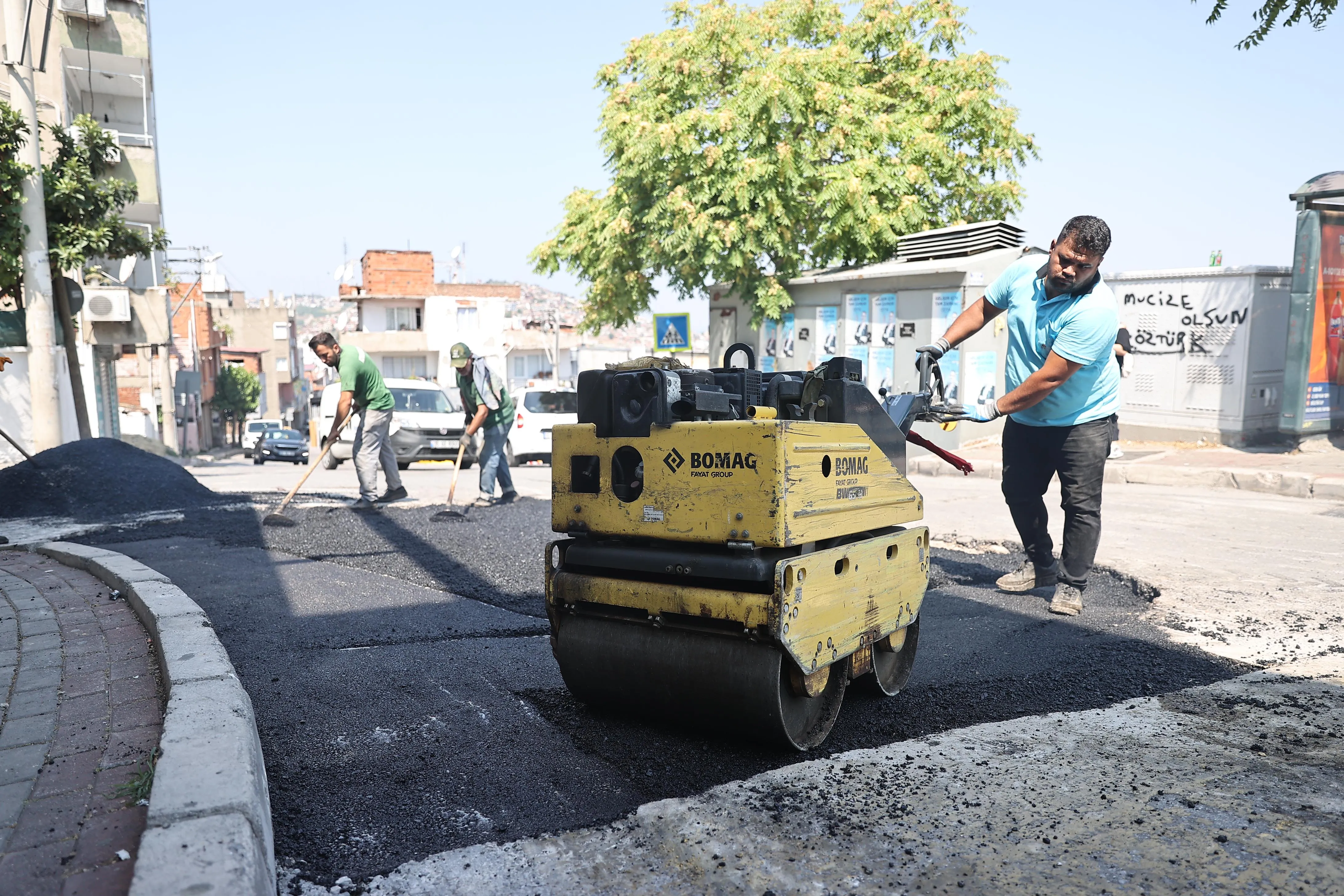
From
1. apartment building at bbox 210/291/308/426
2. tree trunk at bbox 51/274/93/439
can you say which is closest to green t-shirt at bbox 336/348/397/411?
tree trunk at bbox 51/274/93/439

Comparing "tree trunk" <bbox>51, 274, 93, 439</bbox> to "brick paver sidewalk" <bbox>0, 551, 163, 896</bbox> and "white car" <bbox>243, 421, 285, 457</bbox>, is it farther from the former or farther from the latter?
"white car" <bbox>243, 421, 285, 457</bbox>

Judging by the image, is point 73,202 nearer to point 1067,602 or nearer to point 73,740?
point 73,740

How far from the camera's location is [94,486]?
918 centimetres

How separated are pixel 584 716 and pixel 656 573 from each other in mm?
671

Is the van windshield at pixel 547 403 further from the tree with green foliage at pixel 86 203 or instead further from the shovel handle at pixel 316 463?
the shovel handle at pixel 316 463

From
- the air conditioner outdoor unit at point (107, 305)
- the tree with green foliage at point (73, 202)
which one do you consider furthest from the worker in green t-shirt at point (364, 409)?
the air conditioner outdoor unit at point (107, 305)

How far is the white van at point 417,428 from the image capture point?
15.4 m

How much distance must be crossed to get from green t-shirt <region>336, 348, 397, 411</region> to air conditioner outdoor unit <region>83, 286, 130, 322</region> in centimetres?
1452

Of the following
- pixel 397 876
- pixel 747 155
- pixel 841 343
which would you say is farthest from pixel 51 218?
pixel 397 876

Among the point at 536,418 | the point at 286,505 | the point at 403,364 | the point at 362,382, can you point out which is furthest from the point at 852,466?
the point at 403,364

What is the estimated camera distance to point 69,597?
15.8 ft

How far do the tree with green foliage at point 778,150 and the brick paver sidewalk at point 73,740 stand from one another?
47.9 ft

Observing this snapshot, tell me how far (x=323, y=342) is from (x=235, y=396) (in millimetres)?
61898

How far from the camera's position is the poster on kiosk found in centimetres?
1183
